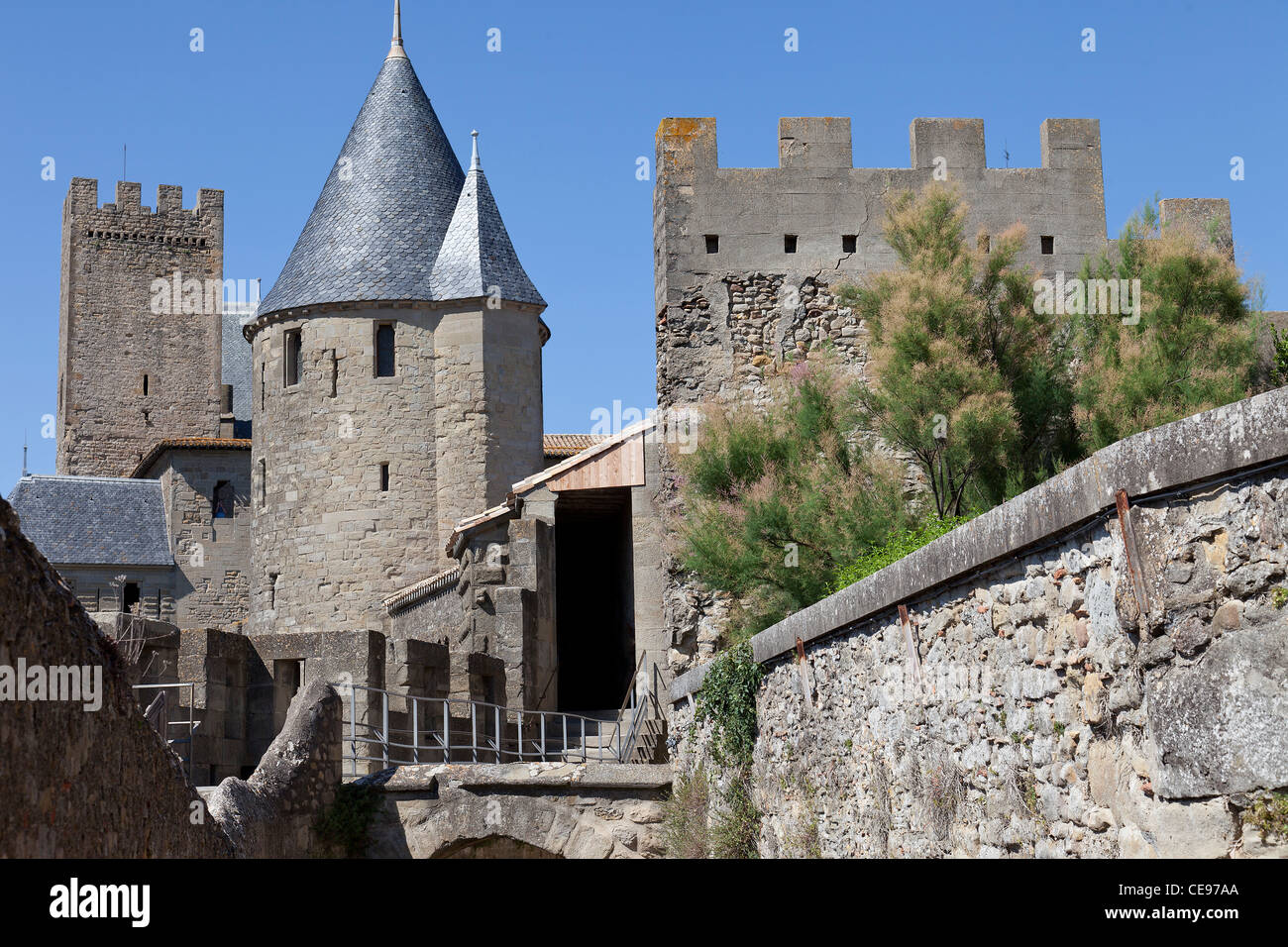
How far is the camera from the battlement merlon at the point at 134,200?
161ft

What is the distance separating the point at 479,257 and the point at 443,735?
13.6m

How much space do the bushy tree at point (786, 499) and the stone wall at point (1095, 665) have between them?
417 cm

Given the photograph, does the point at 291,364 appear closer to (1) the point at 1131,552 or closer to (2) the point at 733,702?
(2) the point at 733,702

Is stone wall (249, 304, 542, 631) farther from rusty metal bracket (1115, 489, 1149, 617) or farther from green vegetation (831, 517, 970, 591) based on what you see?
rusty metal bracket (1115, 489, 1149, 617)

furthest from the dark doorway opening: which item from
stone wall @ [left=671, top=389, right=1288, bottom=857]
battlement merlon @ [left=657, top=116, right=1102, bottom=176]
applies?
stone wall @ [left=671, top=389, right=1288, bottom=857]

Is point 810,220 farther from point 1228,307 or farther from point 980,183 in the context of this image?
point 1228,307

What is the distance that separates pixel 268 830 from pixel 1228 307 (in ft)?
30.5

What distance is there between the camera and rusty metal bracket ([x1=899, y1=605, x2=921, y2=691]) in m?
7.48

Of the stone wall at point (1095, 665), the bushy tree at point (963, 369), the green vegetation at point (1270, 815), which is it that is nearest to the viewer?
the green vegetation at point (1270, 815)

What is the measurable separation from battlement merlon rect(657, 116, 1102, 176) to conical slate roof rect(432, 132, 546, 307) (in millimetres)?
12504

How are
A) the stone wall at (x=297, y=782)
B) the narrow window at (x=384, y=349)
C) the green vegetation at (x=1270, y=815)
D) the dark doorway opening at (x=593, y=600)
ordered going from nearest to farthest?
the green vegetation at (x=1270, y=815), the stone wall at (x=297, y=782), the dark doorway opening at (x=593, y=600), the narrow window at (x=384, y=349)

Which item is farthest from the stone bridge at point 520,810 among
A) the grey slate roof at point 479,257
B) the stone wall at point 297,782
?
the grey slate roof at point 479,257

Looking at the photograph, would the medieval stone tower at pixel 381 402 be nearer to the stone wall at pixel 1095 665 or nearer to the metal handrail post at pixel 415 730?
the metal handrail post at pixel 415 730
